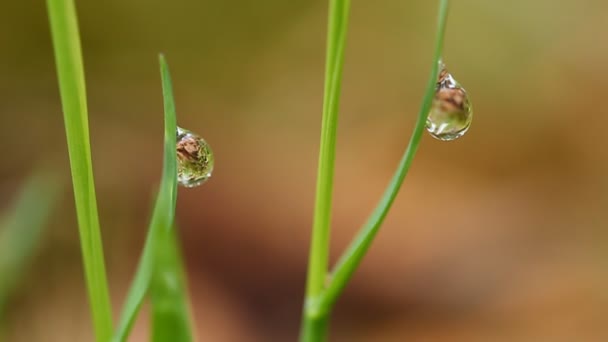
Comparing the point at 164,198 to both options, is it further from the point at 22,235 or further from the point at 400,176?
the point at 22,235

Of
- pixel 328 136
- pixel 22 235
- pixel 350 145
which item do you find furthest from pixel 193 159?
pixel 350 145

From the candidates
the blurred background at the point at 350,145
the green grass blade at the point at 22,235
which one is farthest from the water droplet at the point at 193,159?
the blurred background at the point at 350,145

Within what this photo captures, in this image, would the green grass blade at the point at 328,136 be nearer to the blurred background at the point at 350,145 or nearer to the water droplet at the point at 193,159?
the water droplet at the point at 193,159

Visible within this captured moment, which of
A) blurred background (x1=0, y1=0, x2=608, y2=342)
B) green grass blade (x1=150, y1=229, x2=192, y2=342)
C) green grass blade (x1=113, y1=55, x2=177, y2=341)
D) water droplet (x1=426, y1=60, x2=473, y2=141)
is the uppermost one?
blurred background (x1=0, y1=0, x2=608, y2=342)

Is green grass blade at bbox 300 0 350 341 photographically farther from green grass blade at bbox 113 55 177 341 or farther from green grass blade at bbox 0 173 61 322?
green grass blade at bbox 0 173 61 322

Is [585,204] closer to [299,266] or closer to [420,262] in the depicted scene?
[420,262]

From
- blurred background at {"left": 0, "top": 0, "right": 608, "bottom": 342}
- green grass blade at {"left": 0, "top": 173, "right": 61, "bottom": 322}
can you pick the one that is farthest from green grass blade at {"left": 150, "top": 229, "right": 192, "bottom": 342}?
blurred background at {"left": 0, "top": 0, "right": 608, "bottom": 342}
